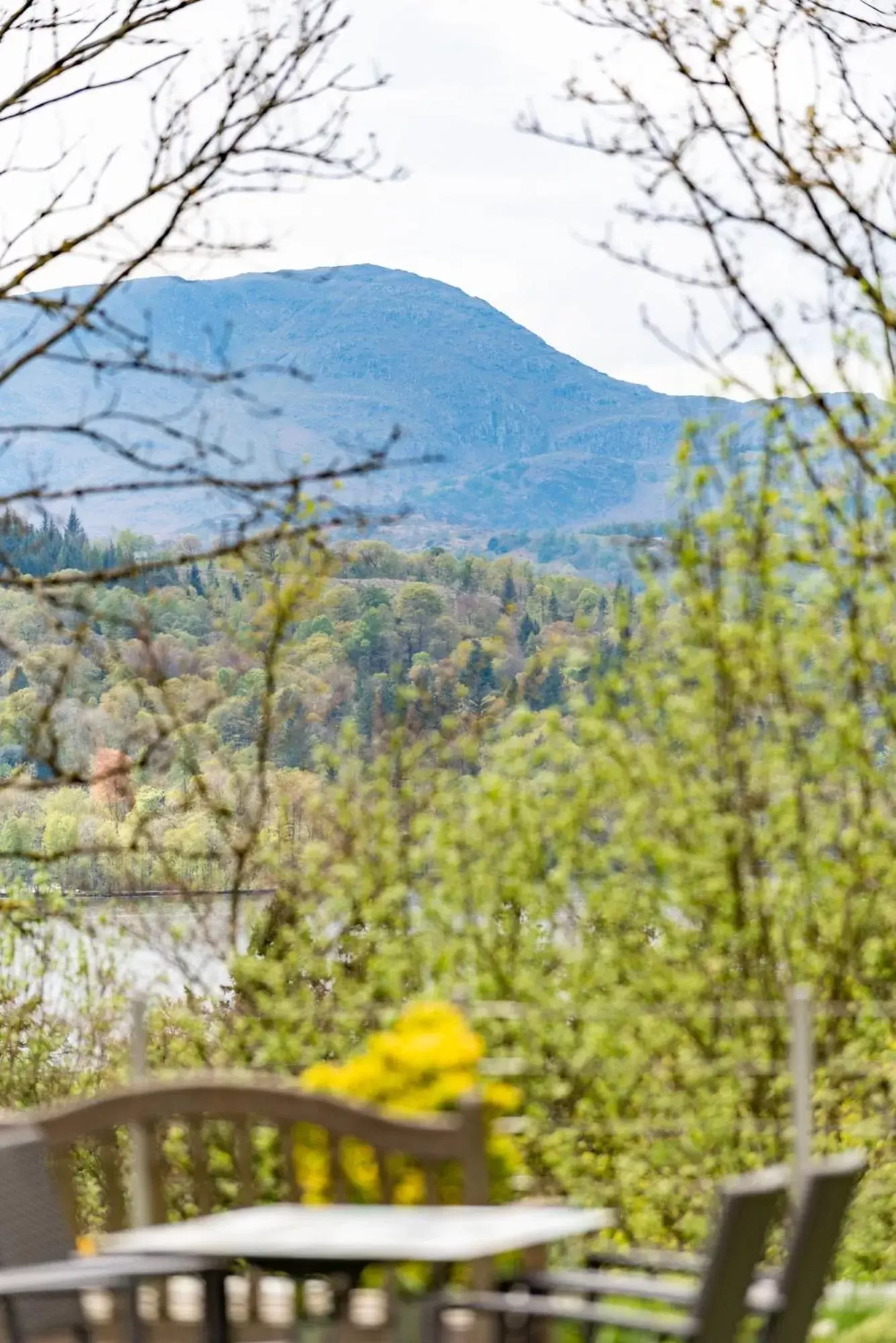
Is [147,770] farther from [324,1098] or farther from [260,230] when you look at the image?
[324,1098]

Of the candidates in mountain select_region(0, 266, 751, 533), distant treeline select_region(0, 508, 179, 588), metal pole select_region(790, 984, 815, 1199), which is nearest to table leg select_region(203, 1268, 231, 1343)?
distant treeline select_region(0, 508, 179, 588)

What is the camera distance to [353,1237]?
2.75 meters

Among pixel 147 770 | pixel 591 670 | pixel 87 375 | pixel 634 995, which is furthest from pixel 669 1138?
pixel 87 375

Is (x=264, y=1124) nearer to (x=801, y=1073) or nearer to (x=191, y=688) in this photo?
(x=801, y=1073)

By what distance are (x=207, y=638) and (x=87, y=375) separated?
5565mm

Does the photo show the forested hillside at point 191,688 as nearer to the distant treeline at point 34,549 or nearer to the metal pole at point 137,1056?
the distant treeline at point 34,549

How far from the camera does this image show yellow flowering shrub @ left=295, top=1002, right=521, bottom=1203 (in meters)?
3.75

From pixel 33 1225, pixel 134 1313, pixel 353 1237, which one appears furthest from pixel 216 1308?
pixel 33 1225

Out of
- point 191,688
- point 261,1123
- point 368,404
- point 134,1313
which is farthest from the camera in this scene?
point 368,404

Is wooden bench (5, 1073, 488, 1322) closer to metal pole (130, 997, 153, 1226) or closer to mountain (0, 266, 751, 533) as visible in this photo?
metal pole (130, 997, 153, 1226)

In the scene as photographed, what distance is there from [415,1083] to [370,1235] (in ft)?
3.44

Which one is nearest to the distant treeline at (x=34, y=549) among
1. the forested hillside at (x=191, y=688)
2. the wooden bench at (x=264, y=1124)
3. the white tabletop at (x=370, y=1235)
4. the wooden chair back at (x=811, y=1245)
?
the forested hillside at (x=191, y=688)

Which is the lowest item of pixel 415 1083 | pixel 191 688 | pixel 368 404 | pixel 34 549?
pixel 415 1083

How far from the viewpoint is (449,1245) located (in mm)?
2607
